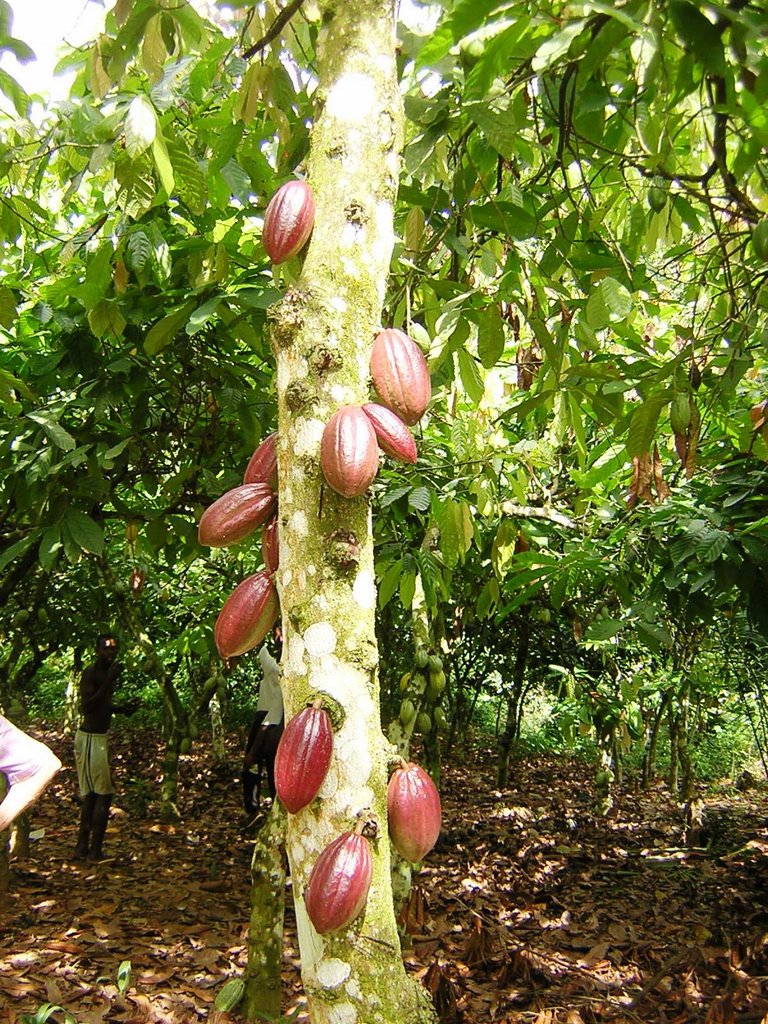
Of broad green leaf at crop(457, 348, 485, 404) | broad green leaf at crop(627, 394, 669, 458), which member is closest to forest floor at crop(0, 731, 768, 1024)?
broad green leaf at crop(627, 394, 669, 458)

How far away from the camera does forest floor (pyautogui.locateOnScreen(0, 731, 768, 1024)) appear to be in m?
2.94

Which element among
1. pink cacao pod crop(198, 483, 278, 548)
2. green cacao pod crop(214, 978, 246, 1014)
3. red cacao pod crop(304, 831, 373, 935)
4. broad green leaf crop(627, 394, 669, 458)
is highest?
broad green leaf crop(627, 394, 669, 458)

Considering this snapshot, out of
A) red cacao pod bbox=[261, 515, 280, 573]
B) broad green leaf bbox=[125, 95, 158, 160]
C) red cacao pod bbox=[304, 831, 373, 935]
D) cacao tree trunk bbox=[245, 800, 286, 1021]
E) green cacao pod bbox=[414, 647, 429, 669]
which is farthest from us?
green cacao pod bbox=[414, 647, 429, 669]

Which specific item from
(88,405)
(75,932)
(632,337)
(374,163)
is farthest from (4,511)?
(374,163)

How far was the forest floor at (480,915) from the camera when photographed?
2939mm

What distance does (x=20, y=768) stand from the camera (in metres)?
1.89

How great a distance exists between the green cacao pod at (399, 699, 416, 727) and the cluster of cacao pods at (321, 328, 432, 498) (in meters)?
2.46

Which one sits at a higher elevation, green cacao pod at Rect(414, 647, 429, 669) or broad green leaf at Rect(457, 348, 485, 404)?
broad green leaf at Rect(457, 348, 485, 404)

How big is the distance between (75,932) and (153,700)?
582cm

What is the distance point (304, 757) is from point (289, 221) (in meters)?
0.59

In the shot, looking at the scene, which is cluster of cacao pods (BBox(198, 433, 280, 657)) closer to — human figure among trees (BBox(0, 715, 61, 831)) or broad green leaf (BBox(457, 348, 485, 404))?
broad green leaf (BBox(457, 348, 485, 404))

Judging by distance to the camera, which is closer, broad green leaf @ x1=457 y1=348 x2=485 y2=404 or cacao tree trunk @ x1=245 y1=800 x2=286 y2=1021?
broad green leaf @ x1=457 y1=348 x2=485 y2=404

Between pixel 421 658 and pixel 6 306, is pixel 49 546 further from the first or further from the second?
pixel 421 658

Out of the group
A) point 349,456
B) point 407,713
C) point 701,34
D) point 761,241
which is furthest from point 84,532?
point 701,34
